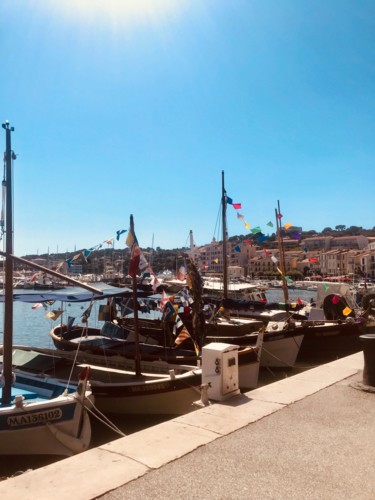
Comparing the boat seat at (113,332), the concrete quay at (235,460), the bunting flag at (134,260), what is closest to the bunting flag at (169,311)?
the bunting flag at (134,260)

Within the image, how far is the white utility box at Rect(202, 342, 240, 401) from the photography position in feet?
25.3

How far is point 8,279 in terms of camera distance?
33.0 feet

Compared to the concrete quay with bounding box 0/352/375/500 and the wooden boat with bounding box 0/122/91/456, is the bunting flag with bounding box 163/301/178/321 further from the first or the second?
the concrete quay with bounding box 0/352/375/500

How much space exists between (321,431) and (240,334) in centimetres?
1544

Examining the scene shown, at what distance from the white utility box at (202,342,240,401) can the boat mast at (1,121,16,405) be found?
4472mm

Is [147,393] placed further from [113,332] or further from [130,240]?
[113,332]

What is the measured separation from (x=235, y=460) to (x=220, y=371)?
2795 mm

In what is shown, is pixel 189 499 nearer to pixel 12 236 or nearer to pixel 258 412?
pixel 258 412

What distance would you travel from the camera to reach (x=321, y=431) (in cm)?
592

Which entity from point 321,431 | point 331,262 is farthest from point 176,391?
point 331,262

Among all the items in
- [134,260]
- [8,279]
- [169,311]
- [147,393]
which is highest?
[134,260]

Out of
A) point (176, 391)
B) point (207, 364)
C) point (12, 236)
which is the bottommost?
point (176, 391)

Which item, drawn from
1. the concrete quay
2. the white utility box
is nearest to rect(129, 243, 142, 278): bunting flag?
the white utility box

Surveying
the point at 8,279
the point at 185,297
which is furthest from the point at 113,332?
the point at 8,279
